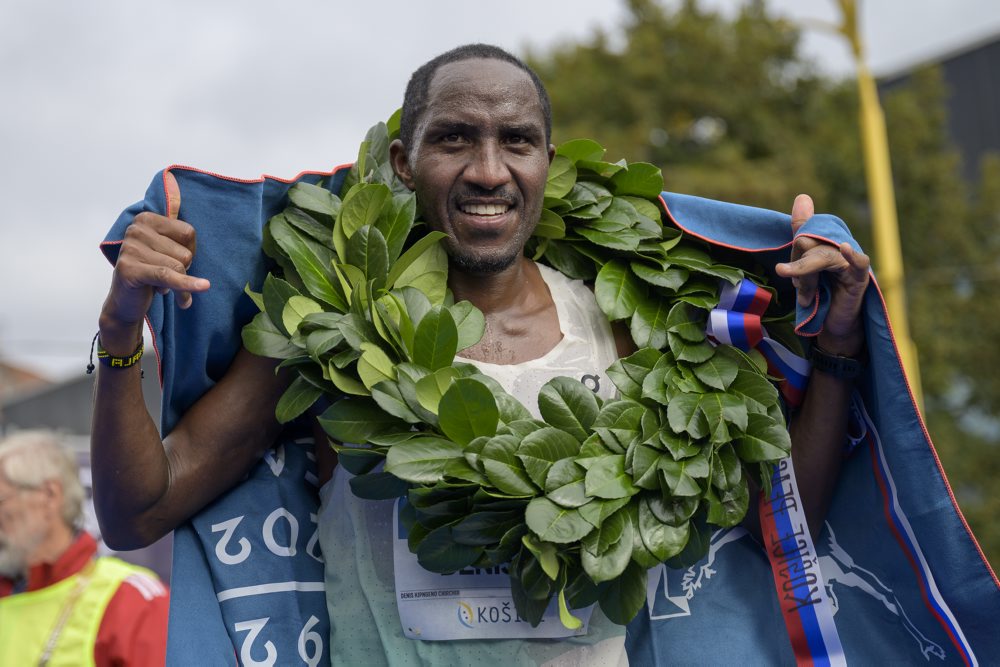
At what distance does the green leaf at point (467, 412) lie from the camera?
2.32 meters

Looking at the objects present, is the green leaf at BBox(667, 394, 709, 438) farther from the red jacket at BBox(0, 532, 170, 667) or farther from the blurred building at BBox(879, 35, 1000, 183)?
the blurred building at BBox(879, 35, 1000, 183)

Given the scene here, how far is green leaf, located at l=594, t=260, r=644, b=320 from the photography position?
9.01 feet

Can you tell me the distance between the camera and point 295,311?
8.25 feet

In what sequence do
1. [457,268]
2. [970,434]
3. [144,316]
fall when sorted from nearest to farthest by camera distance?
[144,316] < [457,268] < [970,434]

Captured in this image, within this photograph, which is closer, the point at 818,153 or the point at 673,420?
the point at 673,420

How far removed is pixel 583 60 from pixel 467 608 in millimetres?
13948

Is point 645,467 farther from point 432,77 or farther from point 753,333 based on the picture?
point 432,77

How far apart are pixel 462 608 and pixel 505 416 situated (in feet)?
1.39

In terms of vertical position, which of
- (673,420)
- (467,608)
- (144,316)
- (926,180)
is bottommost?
(467,608)

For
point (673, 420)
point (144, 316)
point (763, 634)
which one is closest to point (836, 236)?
point (673, 420)

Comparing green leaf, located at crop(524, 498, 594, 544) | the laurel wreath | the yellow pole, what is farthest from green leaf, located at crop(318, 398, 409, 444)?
the yellow pole

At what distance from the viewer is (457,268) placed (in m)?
2.81

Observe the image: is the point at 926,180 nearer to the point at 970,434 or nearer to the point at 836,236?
the point at 970,434

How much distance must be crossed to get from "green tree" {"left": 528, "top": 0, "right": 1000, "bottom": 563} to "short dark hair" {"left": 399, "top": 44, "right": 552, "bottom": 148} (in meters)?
11.0
